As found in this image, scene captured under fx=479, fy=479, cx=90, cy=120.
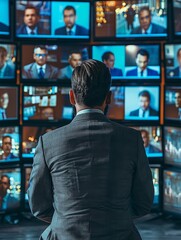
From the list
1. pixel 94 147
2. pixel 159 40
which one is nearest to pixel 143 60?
pixel 159 40

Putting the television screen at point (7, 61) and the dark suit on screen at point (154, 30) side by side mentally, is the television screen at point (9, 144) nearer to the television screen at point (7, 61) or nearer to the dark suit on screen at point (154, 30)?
the television screen at point (7, 61)

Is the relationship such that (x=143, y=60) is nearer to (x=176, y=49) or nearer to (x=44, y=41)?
(x=176, y=49)

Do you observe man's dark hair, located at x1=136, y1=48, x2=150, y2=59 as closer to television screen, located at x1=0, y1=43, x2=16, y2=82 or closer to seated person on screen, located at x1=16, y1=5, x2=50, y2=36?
seated person on screen, located at x1=16, y1=5, x2=50, y2=36

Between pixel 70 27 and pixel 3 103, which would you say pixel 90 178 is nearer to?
pixel 3 103

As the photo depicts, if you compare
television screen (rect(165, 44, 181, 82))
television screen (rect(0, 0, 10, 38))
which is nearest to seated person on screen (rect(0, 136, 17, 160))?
television screen (rect(0, 0, 10, 38))

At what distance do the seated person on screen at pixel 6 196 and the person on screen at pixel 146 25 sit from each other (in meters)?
1.62

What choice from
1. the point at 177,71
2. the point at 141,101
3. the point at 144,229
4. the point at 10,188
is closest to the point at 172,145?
the point at 141,101

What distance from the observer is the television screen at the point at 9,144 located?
155 inches

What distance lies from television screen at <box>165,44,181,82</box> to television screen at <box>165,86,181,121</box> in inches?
3.9

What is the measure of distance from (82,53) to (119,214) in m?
2.90

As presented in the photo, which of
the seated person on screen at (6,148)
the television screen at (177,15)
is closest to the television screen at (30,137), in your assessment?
the seated person on screen at (6,148)

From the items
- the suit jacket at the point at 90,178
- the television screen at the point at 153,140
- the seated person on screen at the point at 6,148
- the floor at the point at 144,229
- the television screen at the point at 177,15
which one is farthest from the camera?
the television screen at the point at 153,140

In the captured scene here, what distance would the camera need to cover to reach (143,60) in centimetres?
395

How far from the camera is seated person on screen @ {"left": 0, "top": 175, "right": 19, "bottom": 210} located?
3951 millimetres
